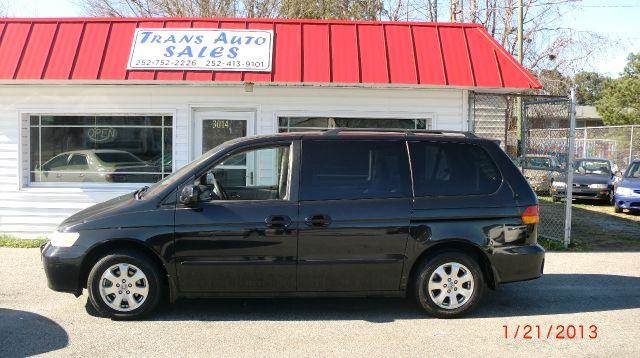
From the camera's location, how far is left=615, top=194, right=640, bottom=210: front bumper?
13.7 metres

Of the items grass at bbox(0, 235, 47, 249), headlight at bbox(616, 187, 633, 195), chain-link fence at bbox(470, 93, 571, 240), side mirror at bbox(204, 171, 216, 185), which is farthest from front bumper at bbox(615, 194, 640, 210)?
grass at bbox(0, 235, 47, 249)

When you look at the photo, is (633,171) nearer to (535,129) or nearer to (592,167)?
(592,167)

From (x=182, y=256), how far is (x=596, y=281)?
5.22 m

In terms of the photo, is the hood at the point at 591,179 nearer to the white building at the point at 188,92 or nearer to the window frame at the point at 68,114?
the white building at the point at 188,92

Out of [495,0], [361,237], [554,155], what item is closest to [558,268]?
[554,155]

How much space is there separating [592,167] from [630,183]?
4.22 m

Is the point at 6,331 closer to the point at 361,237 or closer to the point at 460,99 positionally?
the point at 361,237

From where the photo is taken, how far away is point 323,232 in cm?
535

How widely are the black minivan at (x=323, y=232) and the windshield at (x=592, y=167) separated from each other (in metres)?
13.7

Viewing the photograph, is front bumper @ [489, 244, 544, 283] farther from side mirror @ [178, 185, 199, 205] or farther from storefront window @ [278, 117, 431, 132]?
storefront window @ [278, 117, 431, 132]

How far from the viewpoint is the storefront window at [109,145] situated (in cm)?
955

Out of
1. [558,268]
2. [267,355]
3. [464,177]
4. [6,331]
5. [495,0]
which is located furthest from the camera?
[495,0]

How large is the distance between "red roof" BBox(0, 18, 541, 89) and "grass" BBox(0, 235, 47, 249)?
2610 mm

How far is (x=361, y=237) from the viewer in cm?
538
